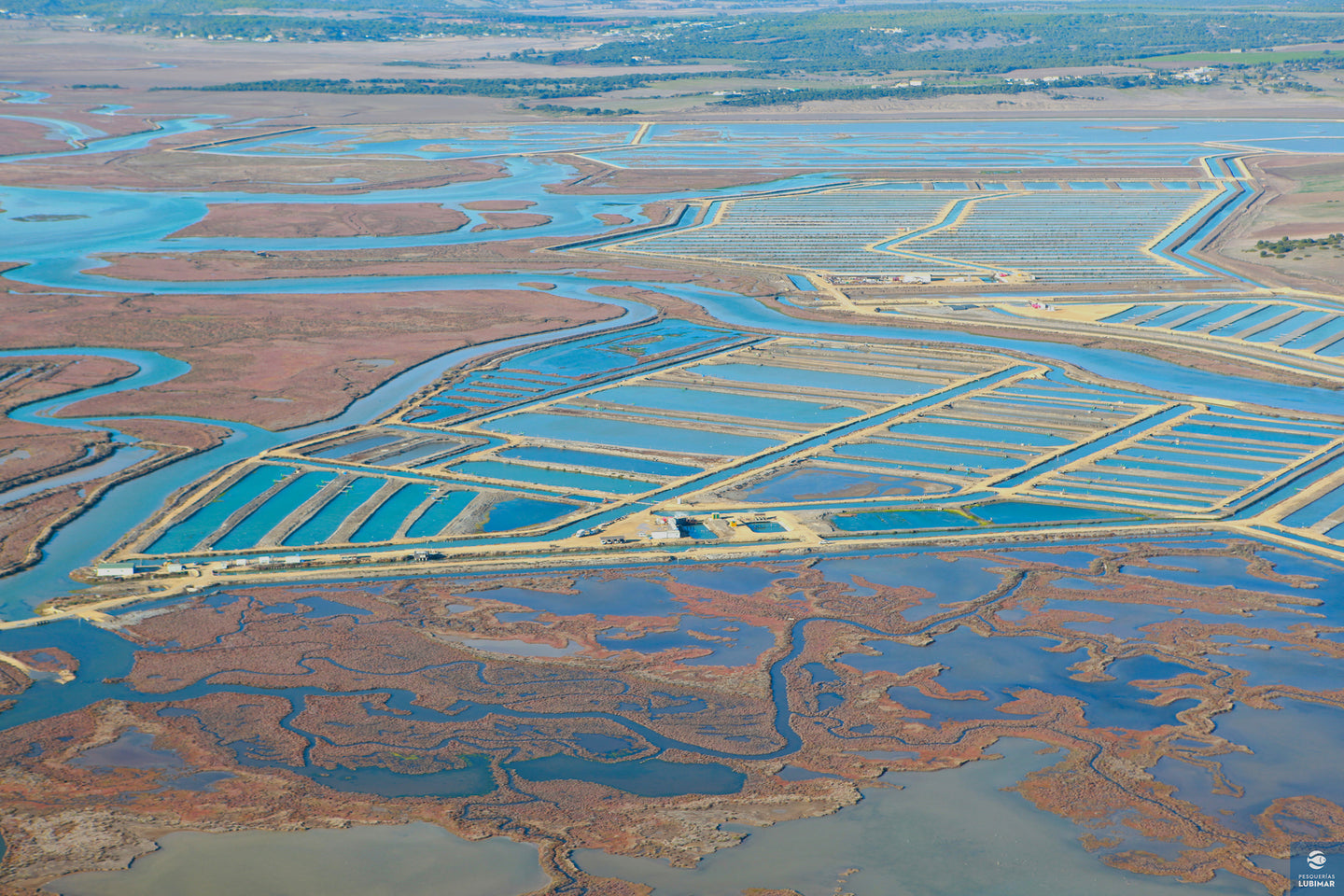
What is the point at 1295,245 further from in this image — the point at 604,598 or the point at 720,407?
the point at 604,598

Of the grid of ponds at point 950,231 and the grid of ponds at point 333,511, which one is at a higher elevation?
the grid of ponds at point 950,231

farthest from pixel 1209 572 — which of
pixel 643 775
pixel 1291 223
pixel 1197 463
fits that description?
pixel 1291 223

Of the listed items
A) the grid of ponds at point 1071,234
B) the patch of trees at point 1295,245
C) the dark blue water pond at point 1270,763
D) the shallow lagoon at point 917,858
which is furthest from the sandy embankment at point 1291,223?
the shallow lagoon at point 917,858

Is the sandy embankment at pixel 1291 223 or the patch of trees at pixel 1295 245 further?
the patch of trees at pixel 1295 245

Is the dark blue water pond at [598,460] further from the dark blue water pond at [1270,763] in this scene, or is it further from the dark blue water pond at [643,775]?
the dark blue water pond at [1270,763]

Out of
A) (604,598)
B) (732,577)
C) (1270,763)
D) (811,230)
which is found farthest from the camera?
(811,230)

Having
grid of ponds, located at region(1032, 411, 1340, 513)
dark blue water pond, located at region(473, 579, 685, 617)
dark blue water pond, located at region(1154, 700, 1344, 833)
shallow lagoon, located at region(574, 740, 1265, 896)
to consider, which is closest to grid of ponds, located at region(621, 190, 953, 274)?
grid of ponds, located at region(1032, 411, 1340, 513)

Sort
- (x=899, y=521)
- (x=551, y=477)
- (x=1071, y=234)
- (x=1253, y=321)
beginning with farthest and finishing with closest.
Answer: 1. (x=1071, y=234)
2. (x=1253, y=321)
3. (x=551, y=477)
4. (x=899, y=521)
